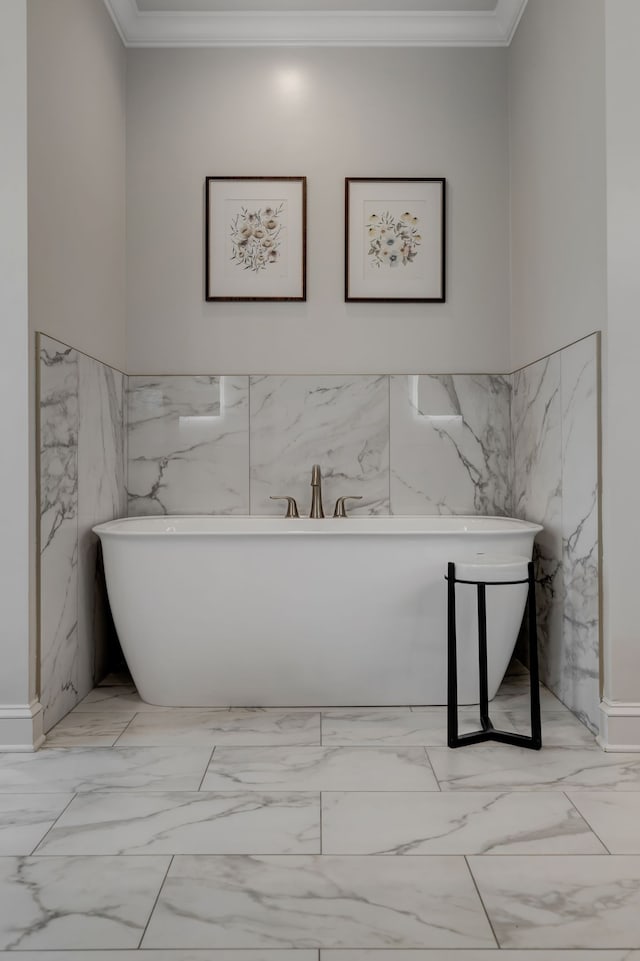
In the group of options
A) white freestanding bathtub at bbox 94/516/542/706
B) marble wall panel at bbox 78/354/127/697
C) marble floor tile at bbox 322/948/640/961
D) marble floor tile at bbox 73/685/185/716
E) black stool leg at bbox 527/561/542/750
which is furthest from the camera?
marble wall panel at bbox 78/354/127/697

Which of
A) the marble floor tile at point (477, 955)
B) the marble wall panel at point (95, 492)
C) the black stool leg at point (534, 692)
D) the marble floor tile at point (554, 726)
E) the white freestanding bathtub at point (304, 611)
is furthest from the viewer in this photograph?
the marble wall panel at point (95, 492)

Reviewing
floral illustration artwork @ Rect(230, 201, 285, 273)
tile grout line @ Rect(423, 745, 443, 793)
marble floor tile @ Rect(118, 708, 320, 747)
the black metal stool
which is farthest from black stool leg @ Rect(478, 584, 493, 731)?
floral illustration artwork @ Rect(230, 201, 285, 273)

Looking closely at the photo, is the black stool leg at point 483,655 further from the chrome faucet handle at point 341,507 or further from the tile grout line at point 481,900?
the chrome faucet handle at point 341,507

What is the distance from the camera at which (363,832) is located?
1654 mm

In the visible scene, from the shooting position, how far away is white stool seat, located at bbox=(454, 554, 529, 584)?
2223mm

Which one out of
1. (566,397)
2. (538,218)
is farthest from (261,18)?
(566,397)

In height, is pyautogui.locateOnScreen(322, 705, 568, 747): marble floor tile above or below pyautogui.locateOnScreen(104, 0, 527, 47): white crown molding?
below

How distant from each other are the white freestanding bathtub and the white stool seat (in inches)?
6.5

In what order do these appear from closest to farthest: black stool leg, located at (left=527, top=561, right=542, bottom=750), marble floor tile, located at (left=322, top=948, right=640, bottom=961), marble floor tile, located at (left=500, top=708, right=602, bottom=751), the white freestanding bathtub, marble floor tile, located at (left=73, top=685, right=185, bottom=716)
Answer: marble floor tile, located at (left=322, top=948, right=640, bottom=961) → black stool leg, located at (left=527, top=561, right=542, bottom=750) → marble floor tile, located at (left=500, top=708, right=602, bottom=751) → the white freestanding bathtub → marble floor tile, located at (left=73, top=685, right=185, bottom=716)

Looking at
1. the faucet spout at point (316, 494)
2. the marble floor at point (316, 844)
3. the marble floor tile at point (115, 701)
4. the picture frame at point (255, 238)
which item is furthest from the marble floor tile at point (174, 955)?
the picture frame at point (255, 238)

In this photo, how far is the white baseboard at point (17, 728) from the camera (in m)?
2.13

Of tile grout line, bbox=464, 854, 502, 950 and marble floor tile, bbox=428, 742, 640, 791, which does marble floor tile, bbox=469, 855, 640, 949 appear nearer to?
tile grout line, bbox=464, 854, 502, 950

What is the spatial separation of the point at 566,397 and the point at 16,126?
76.6 inches

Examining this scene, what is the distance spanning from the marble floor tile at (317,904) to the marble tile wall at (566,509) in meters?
1.02
